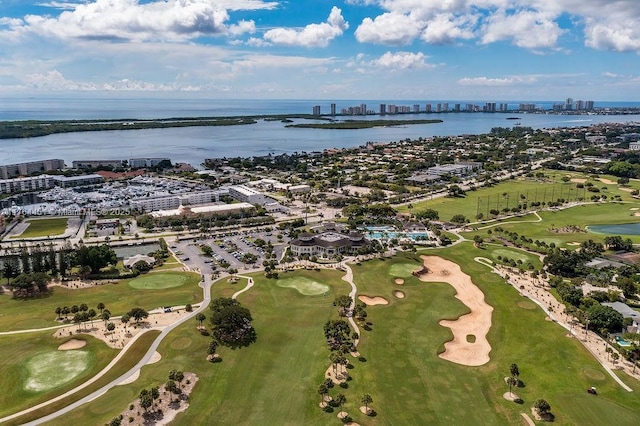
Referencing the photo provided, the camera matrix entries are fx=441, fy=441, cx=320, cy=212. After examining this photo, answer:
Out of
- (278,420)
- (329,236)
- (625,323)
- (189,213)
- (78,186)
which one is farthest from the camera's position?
(78,186)

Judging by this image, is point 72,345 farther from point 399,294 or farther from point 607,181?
point 607,181

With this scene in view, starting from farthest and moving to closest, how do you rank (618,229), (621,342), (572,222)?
(572,222), (618,229), (621,342)

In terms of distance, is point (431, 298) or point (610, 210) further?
point (610, 210)

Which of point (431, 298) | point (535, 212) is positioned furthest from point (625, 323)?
point (535, 212)

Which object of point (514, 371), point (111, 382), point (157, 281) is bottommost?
point (111, 382)

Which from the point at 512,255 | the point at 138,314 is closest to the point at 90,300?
the point at 138,314

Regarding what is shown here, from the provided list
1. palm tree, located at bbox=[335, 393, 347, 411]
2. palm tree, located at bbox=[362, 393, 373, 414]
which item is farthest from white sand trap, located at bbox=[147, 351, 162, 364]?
palm tree, located at bbox=[362, 393, 373, 414]

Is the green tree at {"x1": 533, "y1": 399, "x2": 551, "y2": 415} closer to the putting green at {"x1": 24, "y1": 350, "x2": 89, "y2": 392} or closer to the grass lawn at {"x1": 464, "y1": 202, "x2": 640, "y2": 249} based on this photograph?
the putting green at {"x1": 24, "y1": 350, "x2": 89, "y2": 392}

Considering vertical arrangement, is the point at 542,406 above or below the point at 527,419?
above

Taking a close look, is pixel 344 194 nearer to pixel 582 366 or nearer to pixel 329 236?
pixel 329 236
